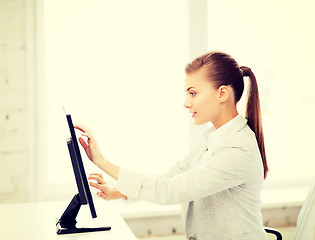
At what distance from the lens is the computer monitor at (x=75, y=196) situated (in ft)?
4.54

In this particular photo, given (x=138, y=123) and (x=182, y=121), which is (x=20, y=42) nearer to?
(x=138, y=123)

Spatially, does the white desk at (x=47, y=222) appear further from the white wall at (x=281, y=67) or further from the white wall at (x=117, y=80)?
the white wall at (x=281, y=67)

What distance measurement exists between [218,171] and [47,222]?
0.67 meters

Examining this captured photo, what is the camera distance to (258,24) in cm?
291

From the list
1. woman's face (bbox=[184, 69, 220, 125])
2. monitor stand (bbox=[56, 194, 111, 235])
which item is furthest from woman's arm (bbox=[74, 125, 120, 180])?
woman's face (bbox=[184, 69, 220, 125])

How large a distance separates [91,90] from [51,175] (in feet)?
1.74

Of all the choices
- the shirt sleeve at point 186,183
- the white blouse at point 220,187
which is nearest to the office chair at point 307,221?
the white blouse at point 220,187

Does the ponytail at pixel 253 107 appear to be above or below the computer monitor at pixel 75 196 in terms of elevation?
above

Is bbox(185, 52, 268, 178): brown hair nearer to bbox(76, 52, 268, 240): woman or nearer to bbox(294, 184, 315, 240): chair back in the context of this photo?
bbox(76, 52, 268, 240): woman

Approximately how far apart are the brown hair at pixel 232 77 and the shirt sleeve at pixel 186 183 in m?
0.23

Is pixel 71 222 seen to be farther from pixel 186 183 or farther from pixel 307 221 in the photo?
pixel 307 221

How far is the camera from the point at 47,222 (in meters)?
1.71

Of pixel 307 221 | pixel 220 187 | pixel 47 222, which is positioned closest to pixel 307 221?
pixel 307 221

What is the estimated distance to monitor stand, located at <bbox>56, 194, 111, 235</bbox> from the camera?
1.54 meters
